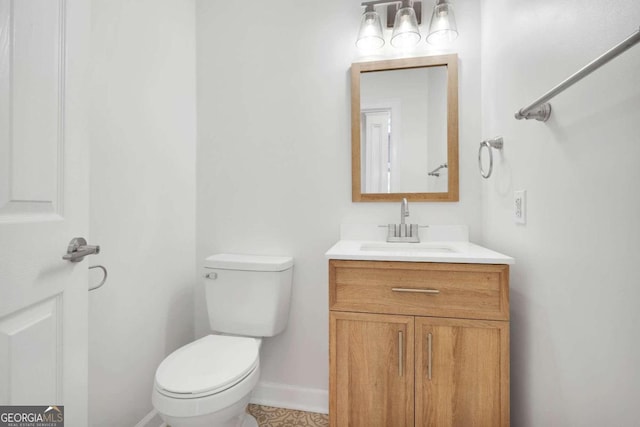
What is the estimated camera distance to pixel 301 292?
1.71 m

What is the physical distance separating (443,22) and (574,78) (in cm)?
99

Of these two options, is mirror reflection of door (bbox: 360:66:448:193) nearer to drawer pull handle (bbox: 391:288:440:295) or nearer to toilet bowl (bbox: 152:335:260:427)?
drawer pull handle (bbox: 391:288:440:295)

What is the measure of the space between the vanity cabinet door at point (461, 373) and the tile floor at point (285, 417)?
0.65m

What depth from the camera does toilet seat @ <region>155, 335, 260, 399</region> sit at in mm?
1043

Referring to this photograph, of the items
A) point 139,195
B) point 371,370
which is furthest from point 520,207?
point 139,195

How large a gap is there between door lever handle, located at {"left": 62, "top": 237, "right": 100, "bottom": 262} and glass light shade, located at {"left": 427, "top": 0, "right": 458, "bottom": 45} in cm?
169

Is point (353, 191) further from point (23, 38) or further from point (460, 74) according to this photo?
point (23, 38)

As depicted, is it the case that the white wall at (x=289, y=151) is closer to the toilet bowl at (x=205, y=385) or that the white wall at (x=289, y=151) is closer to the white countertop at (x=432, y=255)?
the white countertop at (x=432, y=255)

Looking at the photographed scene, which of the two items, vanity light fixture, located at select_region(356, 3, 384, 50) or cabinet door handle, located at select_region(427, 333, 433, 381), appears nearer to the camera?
cabinet door handle, located at select_region(427, 333, 433, 381)

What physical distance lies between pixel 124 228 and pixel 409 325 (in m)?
1.25

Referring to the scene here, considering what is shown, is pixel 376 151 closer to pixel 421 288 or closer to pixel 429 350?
pixel 421 288

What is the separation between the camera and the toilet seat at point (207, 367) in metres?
1.04

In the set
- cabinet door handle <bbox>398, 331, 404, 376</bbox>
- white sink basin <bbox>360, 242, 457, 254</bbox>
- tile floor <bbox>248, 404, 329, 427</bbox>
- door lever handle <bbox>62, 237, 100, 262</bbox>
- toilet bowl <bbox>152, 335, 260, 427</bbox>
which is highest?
door lever handle <bbox>62, 237, 100, 262</bbox>

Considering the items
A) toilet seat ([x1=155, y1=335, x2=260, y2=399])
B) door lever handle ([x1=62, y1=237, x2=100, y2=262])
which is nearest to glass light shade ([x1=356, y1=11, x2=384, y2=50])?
door lever handle ([x1=62, y1=237, x2=100, y2=262])
